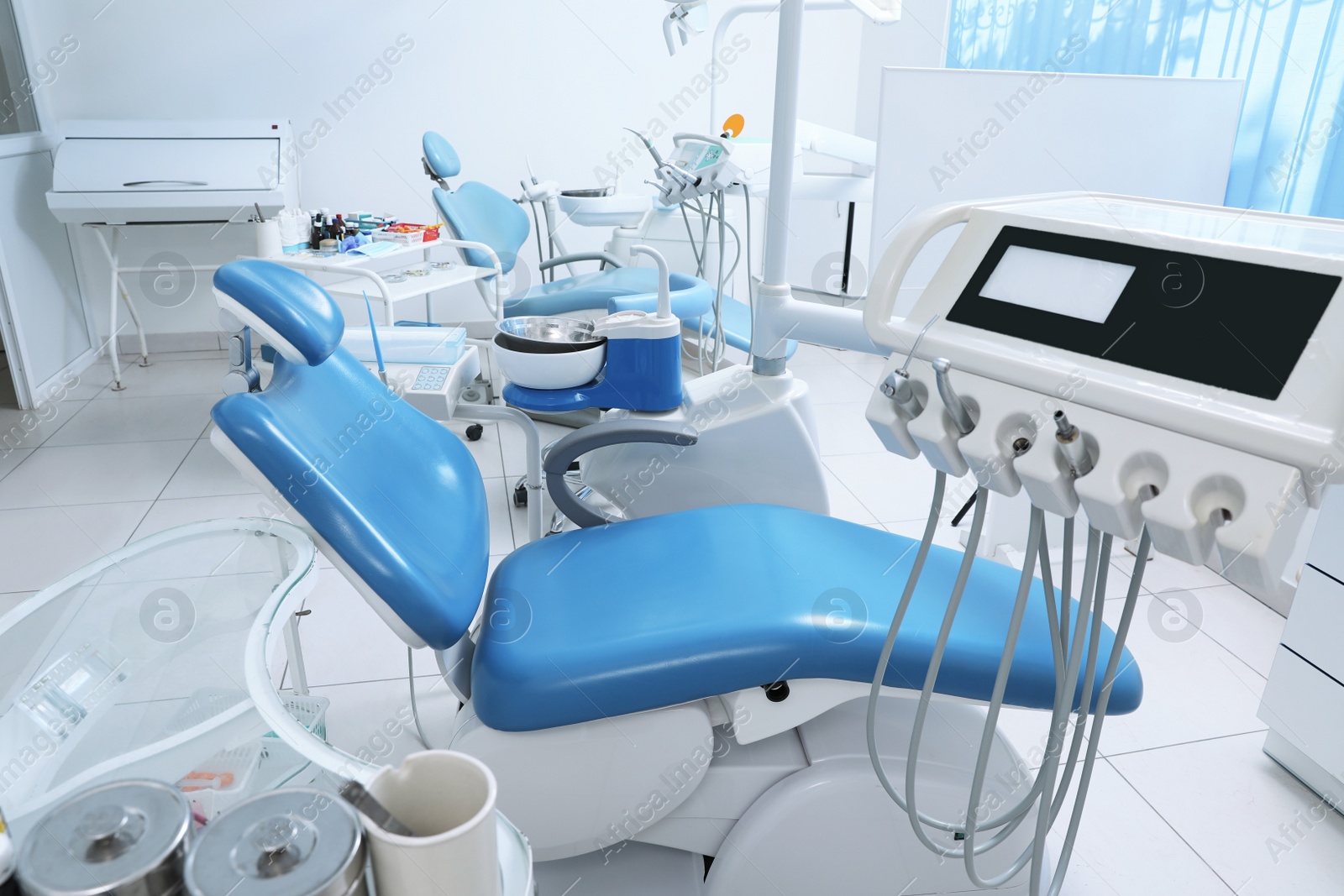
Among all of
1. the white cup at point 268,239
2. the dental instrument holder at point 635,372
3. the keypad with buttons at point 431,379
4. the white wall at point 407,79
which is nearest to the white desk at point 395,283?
the white cup at point 268,239

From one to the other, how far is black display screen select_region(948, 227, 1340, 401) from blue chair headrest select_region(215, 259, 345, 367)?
0.71 meters


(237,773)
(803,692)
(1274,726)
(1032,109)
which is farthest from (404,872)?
(1032,109)

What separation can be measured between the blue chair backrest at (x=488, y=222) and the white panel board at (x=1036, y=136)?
1673 mm

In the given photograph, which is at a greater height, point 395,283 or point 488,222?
point 488,222

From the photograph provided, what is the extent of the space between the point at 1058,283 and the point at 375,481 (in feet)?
2.61

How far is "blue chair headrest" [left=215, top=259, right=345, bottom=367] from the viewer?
908 millimetres

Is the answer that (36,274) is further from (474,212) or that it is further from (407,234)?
(474,212)

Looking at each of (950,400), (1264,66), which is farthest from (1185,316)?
(1264,66)

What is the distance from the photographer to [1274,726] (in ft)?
5.12

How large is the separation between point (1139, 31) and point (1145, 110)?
0.79m

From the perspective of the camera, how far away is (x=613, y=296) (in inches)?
122

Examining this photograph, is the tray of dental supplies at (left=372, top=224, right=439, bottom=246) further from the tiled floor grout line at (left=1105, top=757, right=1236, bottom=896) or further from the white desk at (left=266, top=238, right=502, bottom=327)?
the tiled floor grout line at (left=1105, top=757, right=1236, bottom=896)

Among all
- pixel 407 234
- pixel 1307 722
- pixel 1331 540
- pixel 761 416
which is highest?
pixel 407 234

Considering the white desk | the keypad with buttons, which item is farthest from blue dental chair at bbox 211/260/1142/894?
the white desk
